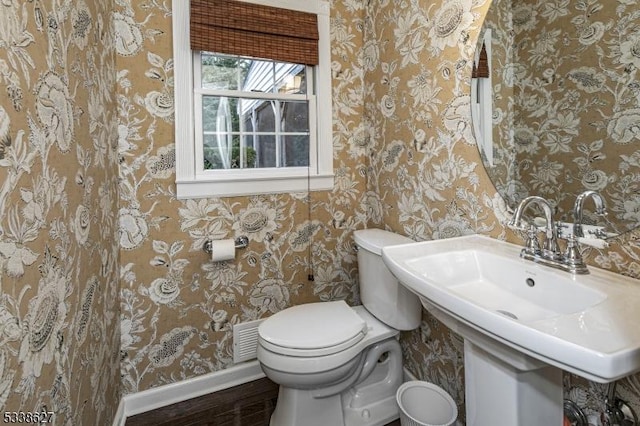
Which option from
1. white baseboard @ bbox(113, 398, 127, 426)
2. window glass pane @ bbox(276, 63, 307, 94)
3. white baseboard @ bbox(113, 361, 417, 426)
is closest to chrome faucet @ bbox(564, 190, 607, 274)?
white baseboard @ bbox(113, 361, 417, 426)

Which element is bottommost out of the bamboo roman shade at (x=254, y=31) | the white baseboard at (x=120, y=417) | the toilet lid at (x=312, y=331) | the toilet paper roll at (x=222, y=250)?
the white baseboard at (x=120, y=417)

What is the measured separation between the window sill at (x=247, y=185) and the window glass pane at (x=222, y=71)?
505 millimetres

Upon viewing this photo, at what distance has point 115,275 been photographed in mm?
1460

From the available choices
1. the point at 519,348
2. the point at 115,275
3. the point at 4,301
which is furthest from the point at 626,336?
the point at 115,275

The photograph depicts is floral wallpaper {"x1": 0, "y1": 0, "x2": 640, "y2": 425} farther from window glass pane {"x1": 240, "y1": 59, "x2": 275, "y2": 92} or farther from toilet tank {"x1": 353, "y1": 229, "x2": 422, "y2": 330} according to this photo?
window glass pane {"x1": 240, "y1": 59, "x2": 275, "y2": 92}

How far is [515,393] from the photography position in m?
0.80

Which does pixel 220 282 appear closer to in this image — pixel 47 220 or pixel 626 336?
pixel 47 220

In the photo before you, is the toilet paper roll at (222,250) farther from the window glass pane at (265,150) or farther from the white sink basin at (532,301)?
the white sink basin at (532,301)

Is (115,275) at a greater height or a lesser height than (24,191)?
lesser

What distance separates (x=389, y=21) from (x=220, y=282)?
5.50 feet

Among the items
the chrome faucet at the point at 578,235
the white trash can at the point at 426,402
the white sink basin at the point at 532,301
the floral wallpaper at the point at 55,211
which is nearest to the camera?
the white sink basin at the point at 532,301

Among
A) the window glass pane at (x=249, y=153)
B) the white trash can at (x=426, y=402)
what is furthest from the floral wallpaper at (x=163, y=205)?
the window glass pane at (x=249, y=153)

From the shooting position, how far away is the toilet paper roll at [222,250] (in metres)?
1.62

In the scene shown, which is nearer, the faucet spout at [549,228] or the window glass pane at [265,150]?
the faucet spout at [549,228]
